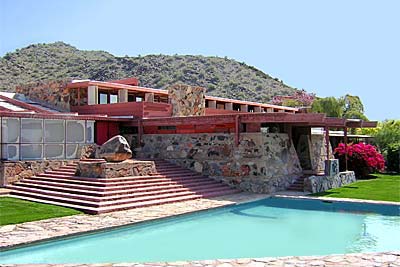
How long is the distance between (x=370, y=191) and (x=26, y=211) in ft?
43.0

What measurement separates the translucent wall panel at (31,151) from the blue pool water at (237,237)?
26.9 ft

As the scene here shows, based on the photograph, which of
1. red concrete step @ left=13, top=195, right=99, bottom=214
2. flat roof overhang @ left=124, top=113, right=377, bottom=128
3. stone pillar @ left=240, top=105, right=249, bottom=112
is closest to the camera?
red concrete step @ left=13, top=195, right=99, bottom=214

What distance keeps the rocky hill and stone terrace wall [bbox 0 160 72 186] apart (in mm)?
34649

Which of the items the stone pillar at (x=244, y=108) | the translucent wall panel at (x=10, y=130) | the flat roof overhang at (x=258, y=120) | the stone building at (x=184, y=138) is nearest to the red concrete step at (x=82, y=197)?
the stone building at (x=184, y=138)

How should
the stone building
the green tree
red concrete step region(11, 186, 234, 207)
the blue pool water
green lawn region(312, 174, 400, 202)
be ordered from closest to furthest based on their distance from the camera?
the blue pool water → red concrete step region(11, 186, 234, 207) → green lawn region(312, 174, 400, 202) → the stone building → the green tree

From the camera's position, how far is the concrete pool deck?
758 centimetres

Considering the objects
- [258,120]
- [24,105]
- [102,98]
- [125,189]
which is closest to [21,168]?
[125,189]

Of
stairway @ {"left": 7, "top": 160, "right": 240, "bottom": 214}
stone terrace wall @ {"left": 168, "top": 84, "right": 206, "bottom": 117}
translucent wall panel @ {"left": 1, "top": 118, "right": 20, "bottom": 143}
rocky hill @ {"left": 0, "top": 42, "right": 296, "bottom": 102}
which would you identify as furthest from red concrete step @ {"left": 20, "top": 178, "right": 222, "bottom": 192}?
rocky hill @ {"left": 0, "top": 42, "right": 296, "bottom": 102}

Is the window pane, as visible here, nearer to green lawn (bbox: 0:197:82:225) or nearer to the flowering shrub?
green lawn (bbox: 0:197:82:225)

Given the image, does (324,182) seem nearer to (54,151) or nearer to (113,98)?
(54,151)

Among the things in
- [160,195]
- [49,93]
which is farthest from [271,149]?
[49,93]

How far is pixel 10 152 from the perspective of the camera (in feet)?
55.7

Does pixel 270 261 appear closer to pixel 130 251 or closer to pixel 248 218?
pixel 130 251

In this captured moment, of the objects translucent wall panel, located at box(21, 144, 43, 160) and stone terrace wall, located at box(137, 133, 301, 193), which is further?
stone terrace wall, located at box(137, 133, 301, 193)
